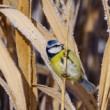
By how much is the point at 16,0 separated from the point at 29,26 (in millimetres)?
128

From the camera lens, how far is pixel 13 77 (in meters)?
0.70

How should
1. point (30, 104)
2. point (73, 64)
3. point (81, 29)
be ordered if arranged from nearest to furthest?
point (73, 64) < point (30, 104) < point (81, 29)

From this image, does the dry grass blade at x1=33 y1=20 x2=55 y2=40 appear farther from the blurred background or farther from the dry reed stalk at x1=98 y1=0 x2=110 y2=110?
the blurred background

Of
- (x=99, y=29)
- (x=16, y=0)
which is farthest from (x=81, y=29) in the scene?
(x=16, y=0)

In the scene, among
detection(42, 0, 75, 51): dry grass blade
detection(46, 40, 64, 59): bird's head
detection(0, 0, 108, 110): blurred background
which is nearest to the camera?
detection(46, 40, 64, 59): bird's head

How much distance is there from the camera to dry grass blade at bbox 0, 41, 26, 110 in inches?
27.6

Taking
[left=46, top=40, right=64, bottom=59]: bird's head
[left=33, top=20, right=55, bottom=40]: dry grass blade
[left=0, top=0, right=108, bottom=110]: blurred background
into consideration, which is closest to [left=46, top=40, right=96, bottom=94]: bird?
[left=46, top=40, right=64, bottom=59]: bird's head

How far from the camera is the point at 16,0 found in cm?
82

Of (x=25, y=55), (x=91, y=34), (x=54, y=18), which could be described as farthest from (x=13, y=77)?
(x=91, y=34)

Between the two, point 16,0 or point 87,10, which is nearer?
point 16,0

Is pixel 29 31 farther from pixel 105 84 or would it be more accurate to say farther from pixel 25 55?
pixel 105 84

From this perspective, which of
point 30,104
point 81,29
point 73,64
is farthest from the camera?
point 81,29

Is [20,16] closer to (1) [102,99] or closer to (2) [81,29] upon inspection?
(1) [102,99]

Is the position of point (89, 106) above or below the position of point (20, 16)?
below
